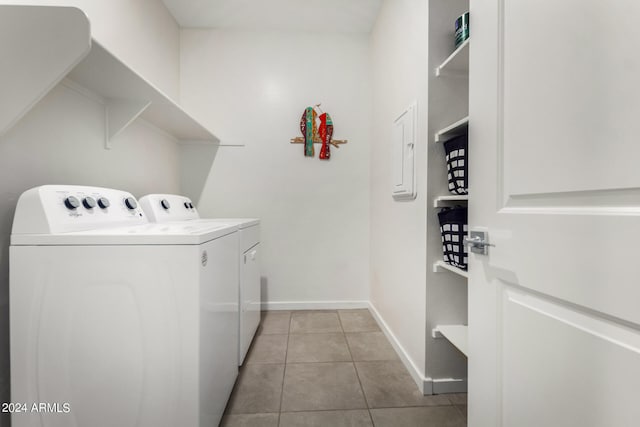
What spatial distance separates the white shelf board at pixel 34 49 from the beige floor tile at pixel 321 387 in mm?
1600

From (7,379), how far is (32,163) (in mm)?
813

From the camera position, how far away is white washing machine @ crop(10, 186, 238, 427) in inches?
36.8

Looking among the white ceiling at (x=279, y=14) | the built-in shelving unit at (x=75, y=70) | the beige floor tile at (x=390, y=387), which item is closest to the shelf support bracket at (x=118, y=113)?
the built-in shelving unit at (x=75, y=70)

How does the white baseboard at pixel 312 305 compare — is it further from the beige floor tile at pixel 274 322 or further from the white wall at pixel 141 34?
the white wall at pixel 141 34

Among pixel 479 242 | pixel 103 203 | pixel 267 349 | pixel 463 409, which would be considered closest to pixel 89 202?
pixel 103 203

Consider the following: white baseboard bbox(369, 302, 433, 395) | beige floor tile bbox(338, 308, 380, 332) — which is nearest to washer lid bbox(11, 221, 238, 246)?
white baseboard bbox(369, 302, 433, 395)

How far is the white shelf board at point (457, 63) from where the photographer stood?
1.29 m

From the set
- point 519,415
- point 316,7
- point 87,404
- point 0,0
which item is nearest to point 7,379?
point 87,404

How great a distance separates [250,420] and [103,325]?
794mm

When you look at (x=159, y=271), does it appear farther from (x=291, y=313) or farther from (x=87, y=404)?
(x=291, y=313)

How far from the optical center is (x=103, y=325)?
0.94 metres

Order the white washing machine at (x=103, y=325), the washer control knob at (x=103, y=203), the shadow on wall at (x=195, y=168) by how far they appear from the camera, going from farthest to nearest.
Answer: the shadow on wall at (x=195, y=168) → the washer control knob at (x=103, y=203) → the white washing machine at (x=103, y=325)

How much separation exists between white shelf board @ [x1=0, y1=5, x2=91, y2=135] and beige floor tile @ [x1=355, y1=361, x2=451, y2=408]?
6.04 feet

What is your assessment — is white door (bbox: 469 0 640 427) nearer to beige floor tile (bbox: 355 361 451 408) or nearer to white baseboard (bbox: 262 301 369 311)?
beige floor tile (bbox: 355 361 451 408)
